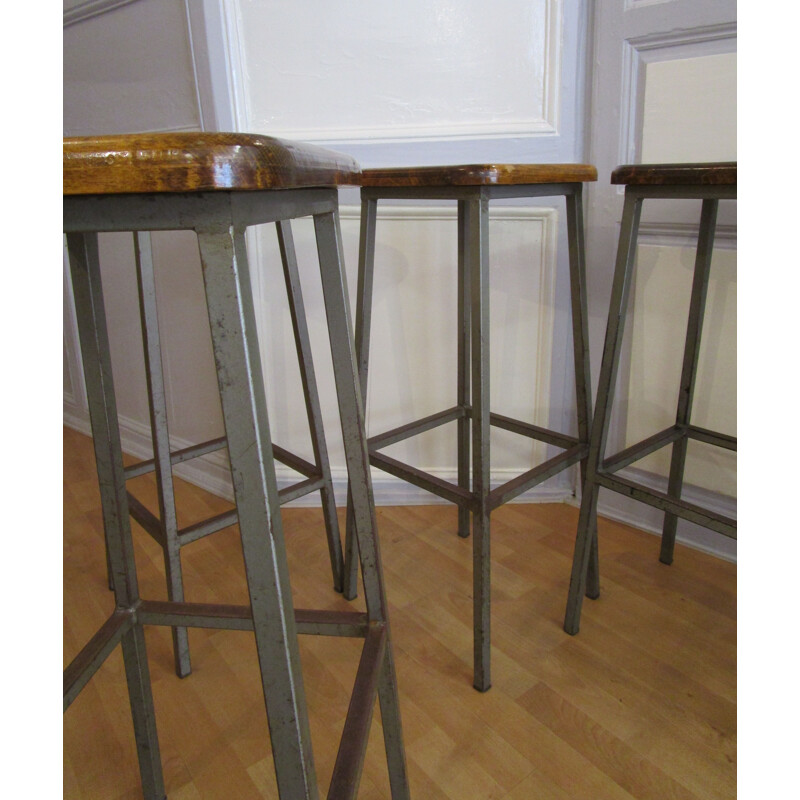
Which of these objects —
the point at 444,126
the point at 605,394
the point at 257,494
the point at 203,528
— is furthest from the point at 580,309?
the point at 257,494

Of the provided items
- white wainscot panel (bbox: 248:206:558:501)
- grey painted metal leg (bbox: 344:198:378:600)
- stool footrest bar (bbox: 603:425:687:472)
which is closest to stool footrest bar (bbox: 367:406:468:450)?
grey painted metal leg (bbox: 344:198:378:600)

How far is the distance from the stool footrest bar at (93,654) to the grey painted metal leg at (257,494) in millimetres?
308

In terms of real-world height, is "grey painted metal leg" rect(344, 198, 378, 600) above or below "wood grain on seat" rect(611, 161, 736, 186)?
below

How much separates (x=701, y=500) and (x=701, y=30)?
1089 millimetres

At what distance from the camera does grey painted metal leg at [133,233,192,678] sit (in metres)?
1.32

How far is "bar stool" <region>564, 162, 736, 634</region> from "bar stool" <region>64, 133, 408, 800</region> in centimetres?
61

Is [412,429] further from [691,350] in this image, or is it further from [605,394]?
[691,350]

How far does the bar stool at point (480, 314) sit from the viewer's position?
3.82 ft

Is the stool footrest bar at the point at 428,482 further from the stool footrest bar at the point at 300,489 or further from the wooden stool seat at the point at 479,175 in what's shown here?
the wooden stool seat at the point at 479,175

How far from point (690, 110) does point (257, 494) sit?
55.2 inches

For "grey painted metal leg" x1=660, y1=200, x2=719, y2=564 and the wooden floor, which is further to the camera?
"grey painted metal leg" x1=660, y1=200, x2=719, y2=564

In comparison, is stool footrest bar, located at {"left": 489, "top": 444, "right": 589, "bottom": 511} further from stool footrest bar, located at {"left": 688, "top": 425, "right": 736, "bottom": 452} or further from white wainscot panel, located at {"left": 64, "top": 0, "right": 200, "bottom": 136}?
white wainscot panel, located at {"left": 64, "top": 0, "right": 200, "bottom": 136}

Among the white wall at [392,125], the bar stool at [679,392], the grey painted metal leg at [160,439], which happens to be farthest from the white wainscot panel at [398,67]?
the grey painted metal leg at [160,439]

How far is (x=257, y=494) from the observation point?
23.4 inches
